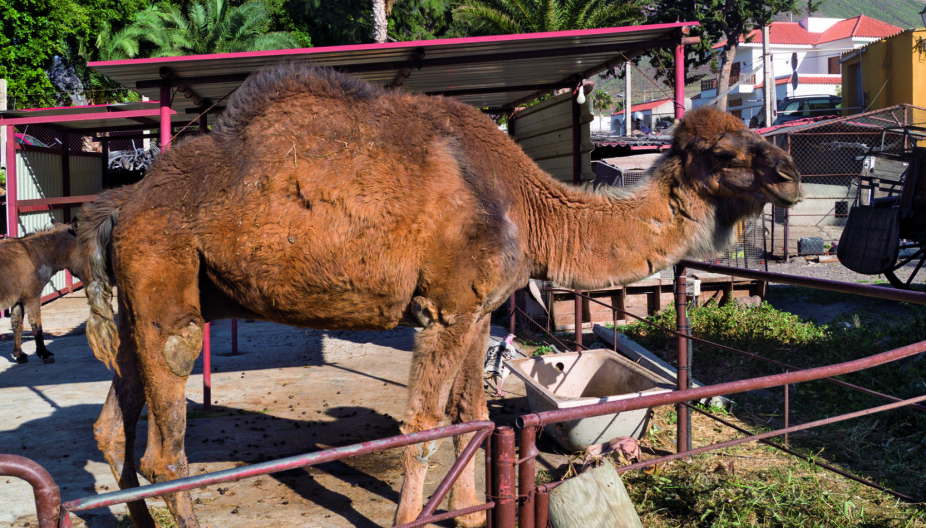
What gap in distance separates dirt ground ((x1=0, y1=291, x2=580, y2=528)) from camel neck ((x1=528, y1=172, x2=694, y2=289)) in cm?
180

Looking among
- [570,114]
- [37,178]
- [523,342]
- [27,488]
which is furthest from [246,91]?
→ [37,178]

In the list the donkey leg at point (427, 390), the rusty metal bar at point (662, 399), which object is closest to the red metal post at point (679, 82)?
the donkey leg at point (427, 390)

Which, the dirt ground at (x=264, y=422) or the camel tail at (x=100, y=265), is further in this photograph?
the dirt ground at (x=264, y=422)

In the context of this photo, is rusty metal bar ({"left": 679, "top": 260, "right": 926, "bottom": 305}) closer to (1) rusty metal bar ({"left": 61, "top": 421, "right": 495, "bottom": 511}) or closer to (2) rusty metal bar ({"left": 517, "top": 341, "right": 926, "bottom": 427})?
(2) rusty metal bar ({"left": 517, "top": 341, "right": 926, "bottom": 427})

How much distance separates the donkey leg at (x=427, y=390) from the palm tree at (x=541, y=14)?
732 inches

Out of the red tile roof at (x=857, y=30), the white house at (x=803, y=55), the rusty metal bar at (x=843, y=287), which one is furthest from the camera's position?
the red tile roof at (x=857, y=30)

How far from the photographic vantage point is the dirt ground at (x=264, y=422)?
478 cm

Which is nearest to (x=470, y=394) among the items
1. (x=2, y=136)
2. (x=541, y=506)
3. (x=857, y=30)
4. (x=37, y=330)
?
(x=541, y=506)

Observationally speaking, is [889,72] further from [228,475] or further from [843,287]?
[228,475]

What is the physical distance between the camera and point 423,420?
4.07 metres

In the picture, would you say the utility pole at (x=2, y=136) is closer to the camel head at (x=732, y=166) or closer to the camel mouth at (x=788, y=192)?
the camel head at (x=732, y=166)

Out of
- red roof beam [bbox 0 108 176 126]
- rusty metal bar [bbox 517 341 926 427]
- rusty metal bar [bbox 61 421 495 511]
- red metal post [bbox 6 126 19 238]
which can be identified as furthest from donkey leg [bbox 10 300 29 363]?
rusty metal bar [bbox 517 341 926 427]

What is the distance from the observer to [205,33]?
3225 centimetres

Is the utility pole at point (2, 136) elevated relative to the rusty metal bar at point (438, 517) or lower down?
elevated
